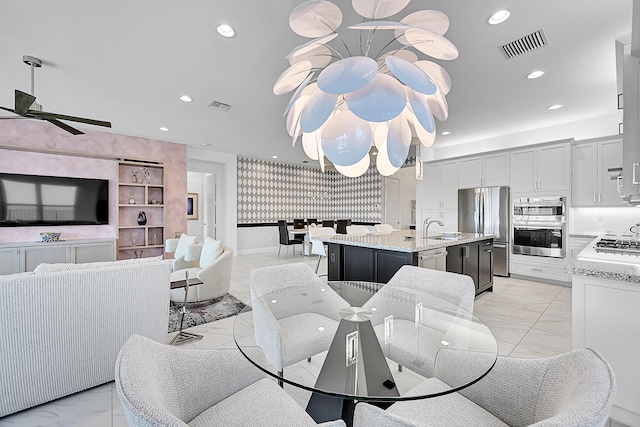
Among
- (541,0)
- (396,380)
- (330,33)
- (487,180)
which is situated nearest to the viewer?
(396,380)

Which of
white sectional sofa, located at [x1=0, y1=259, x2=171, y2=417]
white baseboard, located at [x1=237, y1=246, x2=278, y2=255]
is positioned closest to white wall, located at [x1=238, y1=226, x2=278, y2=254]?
white baseboard, located at [x1=237, y1=246, x2=278, y2=255]

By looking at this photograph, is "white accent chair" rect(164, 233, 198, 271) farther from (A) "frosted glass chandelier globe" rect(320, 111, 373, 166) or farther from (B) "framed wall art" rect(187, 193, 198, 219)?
(B) "framed wall art" rect(187, 193, 198, 219)

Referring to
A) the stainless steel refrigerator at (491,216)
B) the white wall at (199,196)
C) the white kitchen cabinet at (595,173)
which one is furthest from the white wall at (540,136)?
the white wall at (199,196)

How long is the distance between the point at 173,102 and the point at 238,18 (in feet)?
7.23

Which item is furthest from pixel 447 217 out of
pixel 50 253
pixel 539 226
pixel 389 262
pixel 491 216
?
pixel 50 253

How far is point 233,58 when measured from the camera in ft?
8.84

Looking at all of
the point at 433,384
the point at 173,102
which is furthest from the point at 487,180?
the point at 173,102

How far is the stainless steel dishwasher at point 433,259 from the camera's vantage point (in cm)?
273

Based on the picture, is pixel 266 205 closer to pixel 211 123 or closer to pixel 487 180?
pixel 211 123

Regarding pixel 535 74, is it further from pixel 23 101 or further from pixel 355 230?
pixel 23 101

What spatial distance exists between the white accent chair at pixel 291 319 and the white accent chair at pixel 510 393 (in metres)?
0.48

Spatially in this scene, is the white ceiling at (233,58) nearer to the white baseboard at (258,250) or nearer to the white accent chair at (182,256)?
the white accent chair at (182,256)

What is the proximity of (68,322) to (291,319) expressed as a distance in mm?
1424

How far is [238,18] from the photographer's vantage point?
6.97ft
